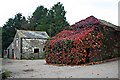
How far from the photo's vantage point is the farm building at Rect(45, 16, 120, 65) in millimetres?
17938

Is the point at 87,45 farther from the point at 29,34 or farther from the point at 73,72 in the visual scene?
the point at 29,34

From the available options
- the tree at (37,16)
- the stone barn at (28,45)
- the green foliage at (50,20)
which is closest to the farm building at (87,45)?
the stone barn at (28,45)

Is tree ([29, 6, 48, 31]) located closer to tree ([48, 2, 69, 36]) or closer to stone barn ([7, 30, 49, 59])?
tree ([48, 2, 69, 36])

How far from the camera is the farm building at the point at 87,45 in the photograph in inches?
706

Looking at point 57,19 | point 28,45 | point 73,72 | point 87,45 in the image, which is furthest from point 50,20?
point 73,72

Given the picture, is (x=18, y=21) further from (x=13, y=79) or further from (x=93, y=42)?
(x=13, y=79)

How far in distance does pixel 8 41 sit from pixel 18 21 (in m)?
14.5

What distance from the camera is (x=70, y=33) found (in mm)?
21328

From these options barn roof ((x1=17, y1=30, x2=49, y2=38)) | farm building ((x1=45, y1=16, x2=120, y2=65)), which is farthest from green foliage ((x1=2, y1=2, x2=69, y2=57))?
farm building ((x1=45, y1=16, x2=120, y2=65))

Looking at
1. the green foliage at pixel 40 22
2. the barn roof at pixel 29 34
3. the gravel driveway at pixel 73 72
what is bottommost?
the gravel driveway at pixel 73 72

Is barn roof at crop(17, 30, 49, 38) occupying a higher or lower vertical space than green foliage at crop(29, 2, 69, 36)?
lower

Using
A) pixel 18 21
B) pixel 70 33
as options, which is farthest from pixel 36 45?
pixel 18 21

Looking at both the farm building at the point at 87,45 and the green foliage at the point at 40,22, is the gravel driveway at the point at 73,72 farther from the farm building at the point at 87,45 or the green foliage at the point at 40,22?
the green foliage at the point at 40,22

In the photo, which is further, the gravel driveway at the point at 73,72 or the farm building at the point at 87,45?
the farm building at the point at 87,45
